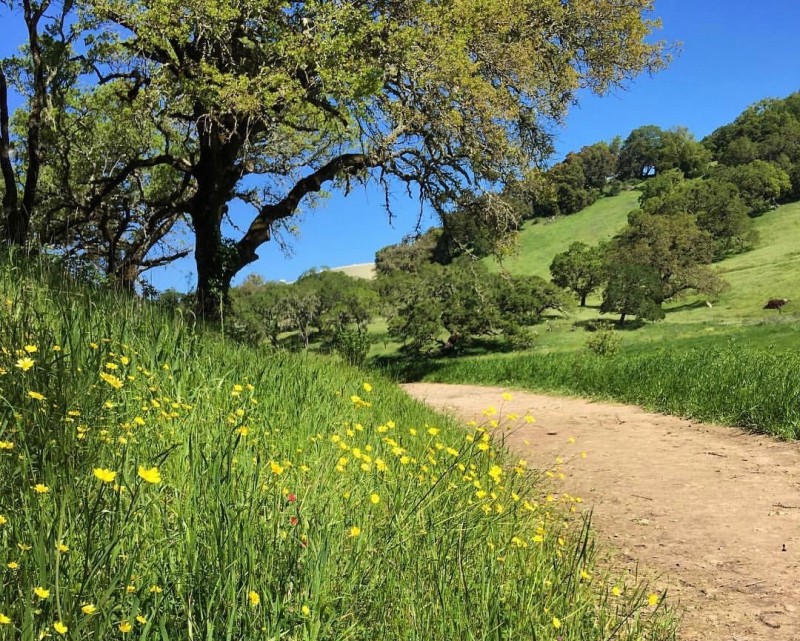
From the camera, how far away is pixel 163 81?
40.0 ft

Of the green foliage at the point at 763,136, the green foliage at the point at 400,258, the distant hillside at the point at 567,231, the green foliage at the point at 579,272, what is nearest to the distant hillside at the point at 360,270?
the green foliage at the point at 400,258

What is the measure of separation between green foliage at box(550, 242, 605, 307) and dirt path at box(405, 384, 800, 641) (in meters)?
55.8

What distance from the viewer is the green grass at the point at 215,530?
1647 mm

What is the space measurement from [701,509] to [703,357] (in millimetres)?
8574

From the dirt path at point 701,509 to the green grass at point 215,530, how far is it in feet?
1.78

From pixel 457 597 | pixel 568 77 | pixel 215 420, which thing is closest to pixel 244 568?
pixel 457 597

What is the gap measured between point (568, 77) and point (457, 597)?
1397 cm

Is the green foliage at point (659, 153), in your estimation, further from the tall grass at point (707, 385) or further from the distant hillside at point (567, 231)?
the tall grass at point (707, 385)

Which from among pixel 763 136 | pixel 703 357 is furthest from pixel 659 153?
pixel 703 357

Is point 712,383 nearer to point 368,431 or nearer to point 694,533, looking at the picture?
point 694,533

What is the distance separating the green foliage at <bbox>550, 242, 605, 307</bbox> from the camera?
6244cm

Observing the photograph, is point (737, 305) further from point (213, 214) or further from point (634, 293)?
point (213, 214)

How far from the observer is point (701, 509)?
17.2ft

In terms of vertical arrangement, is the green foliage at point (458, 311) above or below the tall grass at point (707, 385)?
above
